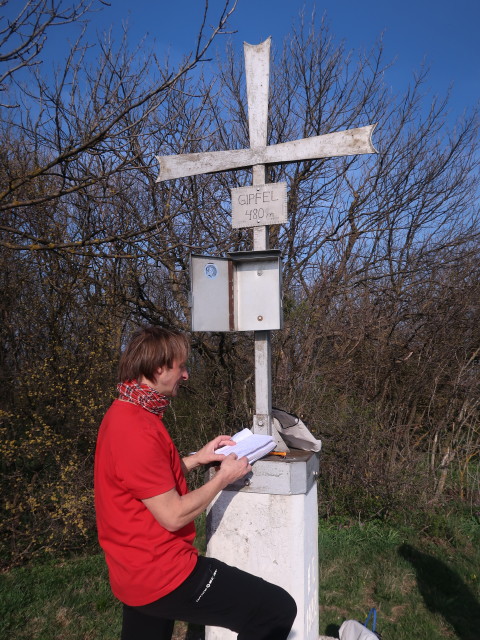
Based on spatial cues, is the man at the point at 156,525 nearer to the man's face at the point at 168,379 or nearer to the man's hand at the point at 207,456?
the man's face at the point at 168,379

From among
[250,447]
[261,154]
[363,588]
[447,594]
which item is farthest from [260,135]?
[447,594]

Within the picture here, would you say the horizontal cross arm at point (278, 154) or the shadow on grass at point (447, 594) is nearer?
the horizontal cross arm at point (278, 154)

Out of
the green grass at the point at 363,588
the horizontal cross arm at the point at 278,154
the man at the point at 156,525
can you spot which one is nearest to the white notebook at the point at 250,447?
the man at the point at 156,525

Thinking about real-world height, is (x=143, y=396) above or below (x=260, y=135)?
below

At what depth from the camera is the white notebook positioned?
248 cm

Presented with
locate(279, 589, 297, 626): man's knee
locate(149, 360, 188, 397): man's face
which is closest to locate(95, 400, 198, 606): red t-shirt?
locate(149, 360, 188, 397): man's face

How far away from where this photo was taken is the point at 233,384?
6.78 metres

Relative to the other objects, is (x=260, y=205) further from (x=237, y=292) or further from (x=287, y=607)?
(x=287, y=607)

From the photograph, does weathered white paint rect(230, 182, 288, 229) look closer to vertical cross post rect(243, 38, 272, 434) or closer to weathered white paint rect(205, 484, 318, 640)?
vertical cross post rect(243, 38, 272, 434)

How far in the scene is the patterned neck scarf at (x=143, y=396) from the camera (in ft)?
6.72

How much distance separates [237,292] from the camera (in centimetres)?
311

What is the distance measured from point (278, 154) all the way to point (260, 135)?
0.18 meters

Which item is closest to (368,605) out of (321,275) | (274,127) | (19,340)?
(321,275)

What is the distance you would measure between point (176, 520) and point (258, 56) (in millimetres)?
2670
